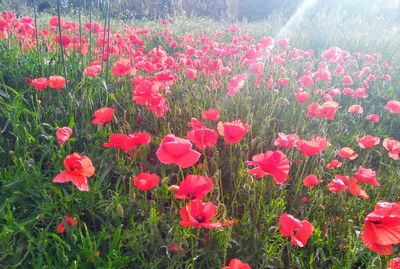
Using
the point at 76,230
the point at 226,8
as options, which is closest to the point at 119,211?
the point at 76,230

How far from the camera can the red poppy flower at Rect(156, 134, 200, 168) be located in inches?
47.2

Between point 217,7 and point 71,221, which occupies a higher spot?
point 71,221

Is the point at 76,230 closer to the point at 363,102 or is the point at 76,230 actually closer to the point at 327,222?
the point at 327,222

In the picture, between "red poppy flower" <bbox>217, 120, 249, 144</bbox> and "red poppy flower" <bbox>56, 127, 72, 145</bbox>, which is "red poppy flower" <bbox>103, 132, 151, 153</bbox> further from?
"red poppy flower" <bbox>217, 120, 249, 144</bbox>

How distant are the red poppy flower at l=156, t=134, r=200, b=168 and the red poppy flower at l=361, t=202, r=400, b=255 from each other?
0.55m

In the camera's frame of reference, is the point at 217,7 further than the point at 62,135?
Yes

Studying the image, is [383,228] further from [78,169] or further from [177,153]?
[78,169]

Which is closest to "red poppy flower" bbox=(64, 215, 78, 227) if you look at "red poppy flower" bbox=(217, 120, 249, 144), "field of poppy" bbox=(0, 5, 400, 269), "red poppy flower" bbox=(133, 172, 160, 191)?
"field of poppy" bbox=(0, 5, 400, 269)

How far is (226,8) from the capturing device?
634 inches

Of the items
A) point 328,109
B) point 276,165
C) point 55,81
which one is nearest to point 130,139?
point 276,165

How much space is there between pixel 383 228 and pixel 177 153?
65 centimetres

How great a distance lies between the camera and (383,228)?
975 mm

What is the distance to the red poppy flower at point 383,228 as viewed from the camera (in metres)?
0.95

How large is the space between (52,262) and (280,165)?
96 centimetres
